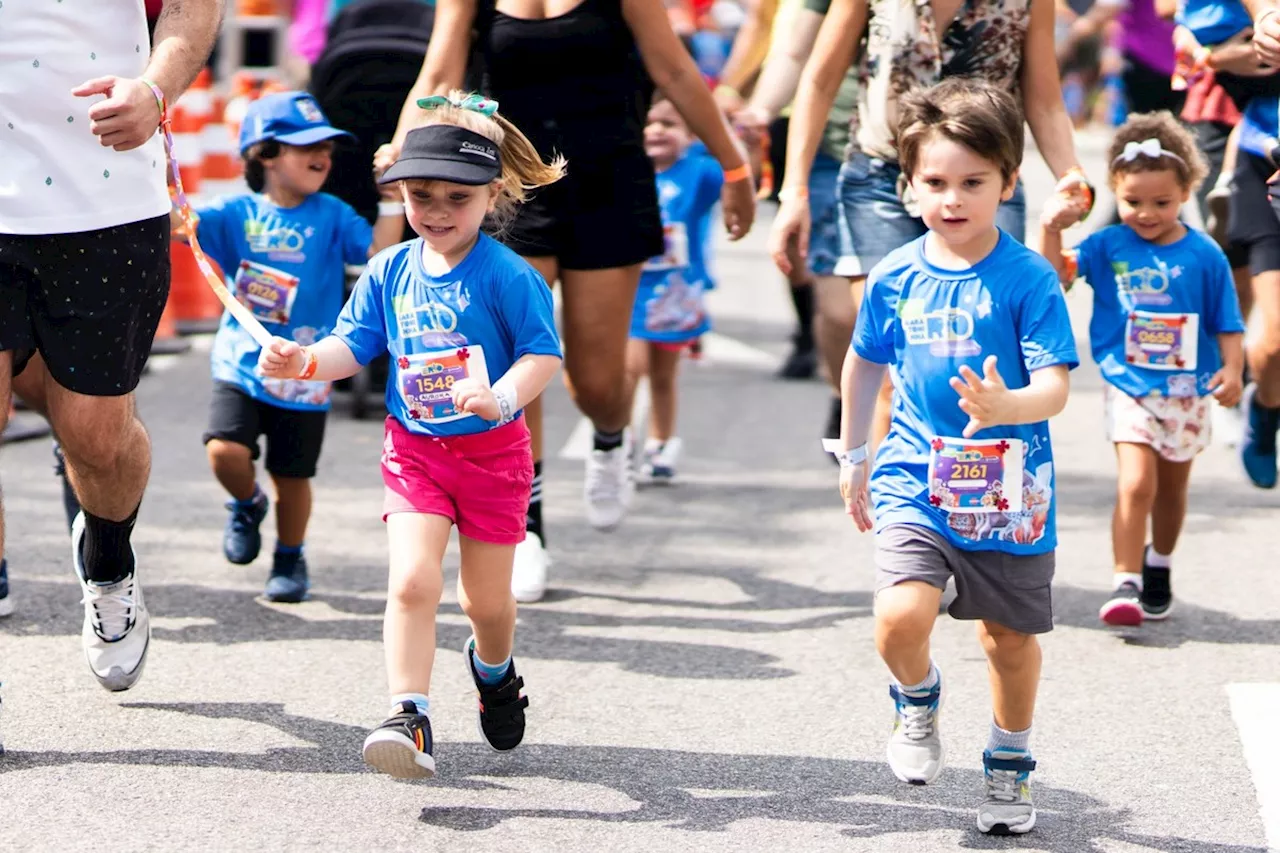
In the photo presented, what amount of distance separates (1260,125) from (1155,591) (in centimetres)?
166

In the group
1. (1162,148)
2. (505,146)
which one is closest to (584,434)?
(1162,148)

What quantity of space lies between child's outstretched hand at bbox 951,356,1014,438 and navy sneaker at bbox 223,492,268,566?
3015mm

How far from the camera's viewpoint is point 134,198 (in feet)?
15.2

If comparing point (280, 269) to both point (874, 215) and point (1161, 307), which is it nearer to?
point (874, 215)

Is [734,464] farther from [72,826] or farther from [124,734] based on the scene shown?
[72,826]

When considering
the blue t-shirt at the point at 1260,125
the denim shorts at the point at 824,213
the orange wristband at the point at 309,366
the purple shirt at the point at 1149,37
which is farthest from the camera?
the purple shirt at the point at 1149,37

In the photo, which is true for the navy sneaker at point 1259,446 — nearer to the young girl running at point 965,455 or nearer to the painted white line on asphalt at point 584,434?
the painted white line on asphalt at point 584,434

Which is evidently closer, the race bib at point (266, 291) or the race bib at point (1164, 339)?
the race bib at point (1164, 339)

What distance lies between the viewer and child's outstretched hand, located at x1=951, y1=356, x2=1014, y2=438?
3855mm

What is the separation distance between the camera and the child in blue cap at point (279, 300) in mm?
6188

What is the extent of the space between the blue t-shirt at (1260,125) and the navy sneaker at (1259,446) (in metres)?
1.03

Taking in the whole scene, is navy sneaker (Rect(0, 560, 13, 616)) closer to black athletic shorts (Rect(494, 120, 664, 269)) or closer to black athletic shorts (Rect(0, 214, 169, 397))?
black athletic shorts (Rect(0, 214, 169, 397))

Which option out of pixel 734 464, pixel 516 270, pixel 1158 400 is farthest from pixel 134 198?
pixel 734 464

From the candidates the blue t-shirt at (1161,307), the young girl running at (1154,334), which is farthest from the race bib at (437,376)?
the blue t-shirt at (1161,307)
